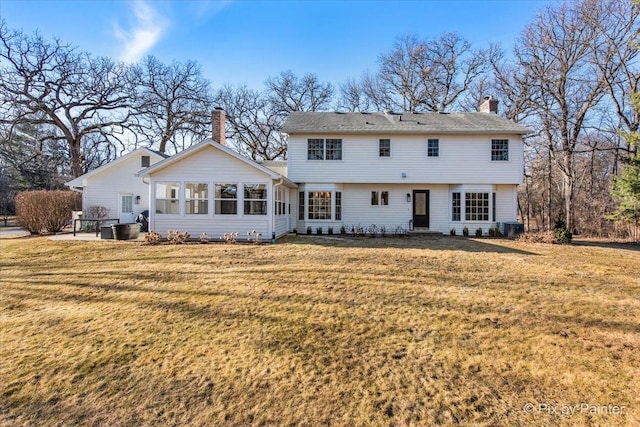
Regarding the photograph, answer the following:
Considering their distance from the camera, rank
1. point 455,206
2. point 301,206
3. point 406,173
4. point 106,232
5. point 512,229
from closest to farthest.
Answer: point 106,232 < point 512,229 < point 406,173 < point 455,206 < point 301,206

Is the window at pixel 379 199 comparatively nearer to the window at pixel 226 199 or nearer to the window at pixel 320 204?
the window at pixel 320 204

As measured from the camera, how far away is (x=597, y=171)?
23.1 meters

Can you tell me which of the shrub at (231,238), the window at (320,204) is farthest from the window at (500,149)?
the shrub at (231,238)

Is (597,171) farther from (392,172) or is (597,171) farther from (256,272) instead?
(256,272)

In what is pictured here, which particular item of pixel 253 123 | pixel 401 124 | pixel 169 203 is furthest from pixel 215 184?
pixel 253 123

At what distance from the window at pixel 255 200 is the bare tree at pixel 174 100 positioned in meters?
19.6

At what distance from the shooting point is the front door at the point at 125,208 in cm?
1794

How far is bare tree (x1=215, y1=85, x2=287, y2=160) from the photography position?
3008 centimetres

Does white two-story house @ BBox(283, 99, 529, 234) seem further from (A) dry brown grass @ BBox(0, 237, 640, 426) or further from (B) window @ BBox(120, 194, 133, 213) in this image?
(B) window @ BBox(120, 194, 133, 213)

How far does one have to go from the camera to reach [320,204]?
16.1 metres

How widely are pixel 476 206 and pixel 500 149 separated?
297 centimetres

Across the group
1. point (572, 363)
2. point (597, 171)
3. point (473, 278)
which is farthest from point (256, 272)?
point (597, 171)

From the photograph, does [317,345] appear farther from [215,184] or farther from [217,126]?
[217,126]

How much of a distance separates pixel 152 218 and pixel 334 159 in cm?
860
